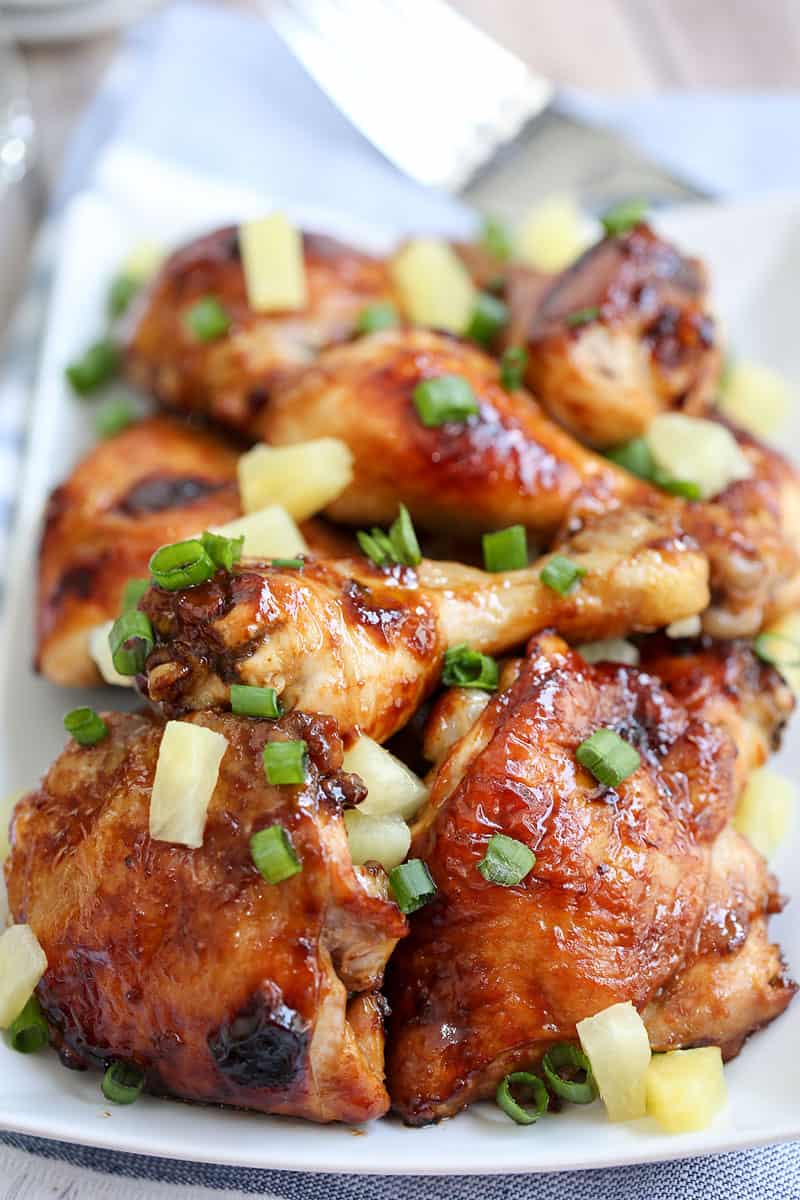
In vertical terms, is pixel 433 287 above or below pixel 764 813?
above

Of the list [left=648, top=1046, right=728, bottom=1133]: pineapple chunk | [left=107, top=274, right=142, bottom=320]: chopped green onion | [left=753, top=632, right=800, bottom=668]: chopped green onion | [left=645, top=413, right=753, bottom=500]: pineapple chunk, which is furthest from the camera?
[left=107, top=274, right=142, bottom=320]: chopped green onion

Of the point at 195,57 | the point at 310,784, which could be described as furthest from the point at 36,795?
the point at 195,57

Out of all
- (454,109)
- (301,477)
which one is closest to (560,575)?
(301,477)

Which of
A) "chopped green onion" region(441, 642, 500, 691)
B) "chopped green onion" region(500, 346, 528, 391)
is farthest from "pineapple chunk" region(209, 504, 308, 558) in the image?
"chopped green onion" region(500, 346, 528, 391)

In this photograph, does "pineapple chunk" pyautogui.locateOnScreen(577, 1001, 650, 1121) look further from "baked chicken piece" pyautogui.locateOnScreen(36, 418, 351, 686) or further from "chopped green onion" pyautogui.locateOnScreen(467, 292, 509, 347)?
"chopped green onion" pyautogui.locateOnScreen(467, 292, 509, 347)

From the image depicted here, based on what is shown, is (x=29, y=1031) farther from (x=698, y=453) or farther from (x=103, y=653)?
(x=698, y=453)

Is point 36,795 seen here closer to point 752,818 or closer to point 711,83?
point 752,818
